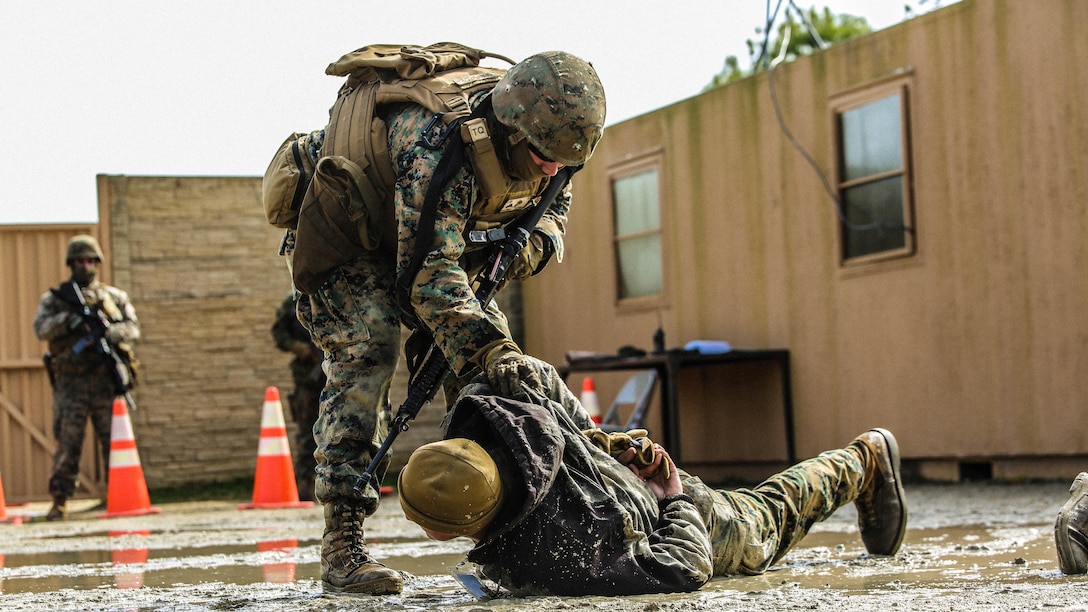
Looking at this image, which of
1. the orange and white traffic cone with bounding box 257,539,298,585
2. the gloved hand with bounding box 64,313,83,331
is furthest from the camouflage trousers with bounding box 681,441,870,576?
the gloved hand with bounding box 64,313,83,331

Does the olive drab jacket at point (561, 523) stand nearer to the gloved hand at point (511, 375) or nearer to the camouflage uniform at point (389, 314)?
the gloved hand at point (511, 375)

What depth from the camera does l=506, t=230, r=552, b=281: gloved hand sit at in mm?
4529

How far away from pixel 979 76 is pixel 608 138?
16.1ft

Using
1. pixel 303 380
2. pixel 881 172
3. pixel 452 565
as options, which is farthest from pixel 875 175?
pixel 452 565

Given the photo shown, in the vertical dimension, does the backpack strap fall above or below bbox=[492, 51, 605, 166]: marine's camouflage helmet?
below

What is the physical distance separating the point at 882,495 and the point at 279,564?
98.3 inches

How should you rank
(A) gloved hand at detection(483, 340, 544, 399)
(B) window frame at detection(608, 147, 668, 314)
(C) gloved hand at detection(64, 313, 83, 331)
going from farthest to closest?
(B) window frame at detection(608, 147, 668, 314), (C) gloved hand at detection(64, 313, 83, 331), (A) gloved hand at detection(483, 340, 544, 399)

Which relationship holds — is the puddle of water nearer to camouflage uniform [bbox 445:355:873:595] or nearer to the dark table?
camouflage uniform [bbox 445:355:873:595]

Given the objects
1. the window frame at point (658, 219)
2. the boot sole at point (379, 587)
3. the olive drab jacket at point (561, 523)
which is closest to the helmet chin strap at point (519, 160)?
the olive drab jacket at point (561, 523)

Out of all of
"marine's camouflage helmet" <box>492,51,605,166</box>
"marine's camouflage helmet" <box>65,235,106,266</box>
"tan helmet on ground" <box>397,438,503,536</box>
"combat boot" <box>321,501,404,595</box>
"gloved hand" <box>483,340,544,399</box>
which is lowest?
"combat boot" <box>321,501,404,595</box>

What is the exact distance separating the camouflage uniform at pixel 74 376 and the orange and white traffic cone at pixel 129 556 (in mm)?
2892

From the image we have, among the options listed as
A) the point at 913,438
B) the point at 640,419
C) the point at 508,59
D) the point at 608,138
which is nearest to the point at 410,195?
the point at 508,59

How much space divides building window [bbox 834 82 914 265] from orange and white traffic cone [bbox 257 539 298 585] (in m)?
5.82

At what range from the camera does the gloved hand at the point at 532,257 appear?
4529mm
